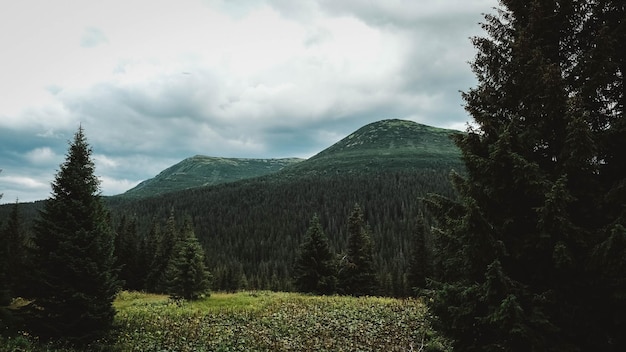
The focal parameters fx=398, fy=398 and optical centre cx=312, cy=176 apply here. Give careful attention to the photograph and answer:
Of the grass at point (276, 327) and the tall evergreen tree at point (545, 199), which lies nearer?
the tall evergreen tree at point (545, 199)

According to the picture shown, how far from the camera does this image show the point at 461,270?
9055mm

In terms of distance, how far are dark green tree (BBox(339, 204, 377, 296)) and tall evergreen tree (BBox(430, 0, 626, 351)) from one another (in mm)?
33461

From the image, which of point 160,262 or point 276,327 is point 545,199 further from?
point 160,262

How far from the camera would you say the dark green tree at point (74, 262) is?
1659 cm

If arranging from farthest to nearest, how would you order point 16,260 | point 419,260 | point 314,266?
point 419,260, point 314,266, point 16,260

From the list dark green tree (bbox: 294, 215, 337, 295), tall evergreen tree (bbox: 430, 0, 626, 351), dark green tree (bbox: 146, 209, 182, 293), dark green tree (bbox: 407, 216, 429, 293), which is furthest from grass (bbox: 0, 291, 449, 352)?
dark green tree (bbox: 146, 209, 182, 293)

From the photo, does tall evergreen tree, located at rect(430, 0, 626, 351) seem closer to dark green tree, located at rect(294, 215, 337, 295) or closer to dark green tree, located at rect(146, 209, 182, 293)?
dark green tree, located at rect(294, 215, 337, 295)

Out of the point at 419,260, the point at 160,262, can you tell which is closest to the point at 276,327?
the point at 419,260

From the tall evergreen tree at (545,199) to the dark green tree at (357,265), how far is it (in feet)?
110

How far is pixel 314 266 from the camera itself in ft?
126

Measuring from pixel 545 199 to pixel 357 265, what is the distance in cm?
3589

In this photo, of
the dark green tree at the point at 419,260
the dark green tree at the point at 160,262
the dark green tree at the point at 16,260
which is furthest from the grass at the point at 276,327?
the dark green tree at the point at 160,262

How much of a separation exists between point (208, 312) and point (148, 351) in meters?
8.36

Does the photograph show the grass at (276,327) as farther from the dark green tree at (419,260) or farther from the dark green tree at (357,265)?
the dark green tree at (419,260)
